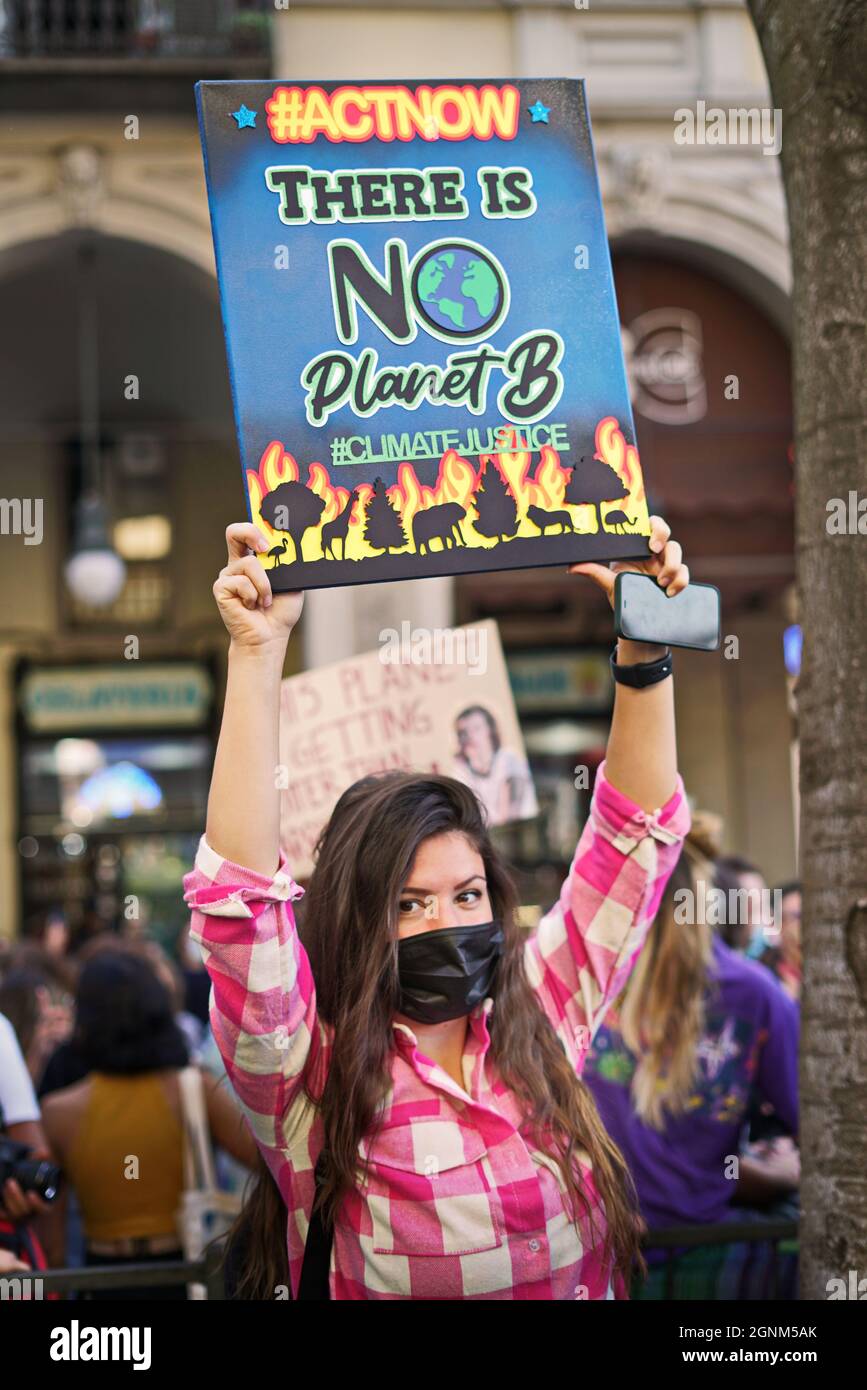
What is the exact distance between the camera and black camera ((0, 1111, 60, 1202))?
3.26 meters

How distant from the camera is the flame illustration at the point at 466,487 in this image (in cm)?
247

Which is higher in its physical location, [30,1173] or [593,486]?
[593,486]

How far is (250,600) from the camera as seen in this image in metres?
2.33

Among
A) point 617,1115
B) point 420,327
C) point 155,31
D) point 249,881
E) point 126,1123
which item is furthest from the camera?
point 155,31

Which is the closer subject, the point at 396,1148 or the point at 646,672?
the point at 396,1148

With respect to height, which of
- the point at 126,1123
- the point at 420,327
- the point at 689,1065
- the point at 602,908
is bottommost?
the point at 126,1123

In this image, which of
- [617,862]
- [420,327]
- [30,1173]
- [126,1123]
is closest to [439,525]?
[420,327]

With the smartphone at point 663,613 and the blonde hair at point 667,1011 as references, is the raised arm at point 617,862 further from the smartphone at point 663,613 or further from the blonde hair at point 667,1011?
the blonde hair at point 667,1011

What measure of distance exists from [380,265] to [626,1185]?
5.27ft

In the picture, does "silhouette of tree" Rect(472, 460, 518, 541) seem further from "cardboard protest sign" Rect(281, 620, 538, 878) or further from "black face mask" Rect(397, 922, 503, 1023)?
"cardboard protest sign" Rect(281, 620, 538, 878)

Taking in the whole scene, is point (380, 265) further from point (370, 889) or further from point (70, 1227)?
point (70, 1227)

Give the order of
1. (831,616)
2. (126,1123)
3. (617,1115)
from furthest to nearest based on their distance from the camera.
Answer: (126,1123) < (617,1115) < (831,616)

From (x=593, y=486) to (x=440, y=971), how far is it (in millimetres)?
836

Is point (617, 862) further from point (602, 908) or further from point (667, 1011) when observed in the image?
point (667, 1011)
